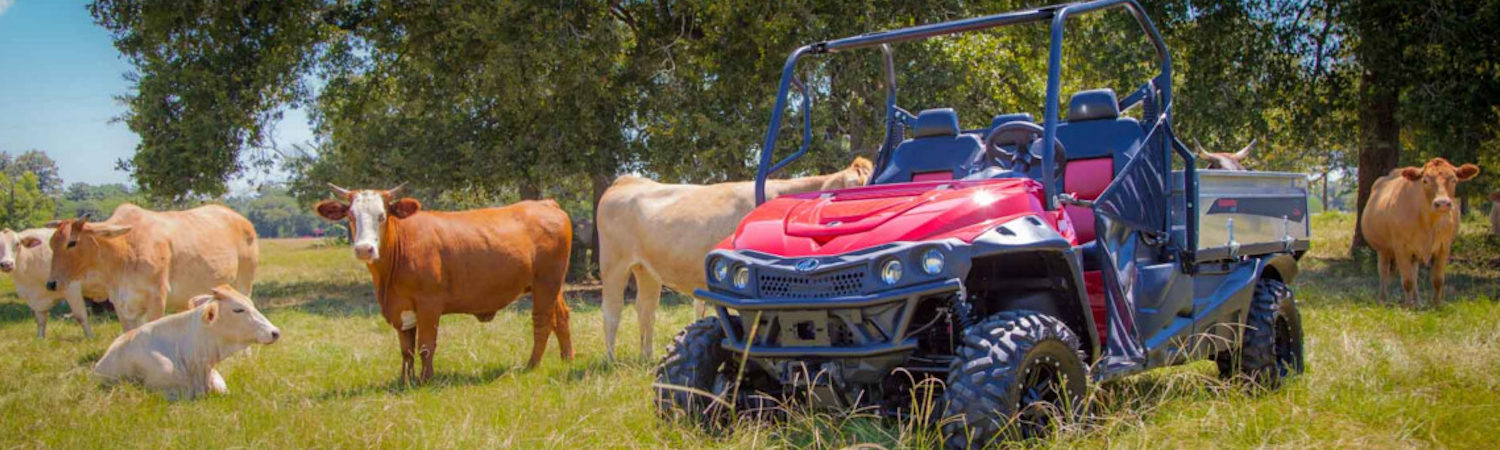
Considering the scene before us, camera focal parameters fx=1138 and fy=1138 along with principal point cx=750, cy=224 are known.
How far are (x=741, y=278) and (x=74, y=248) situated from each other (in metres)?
8.40

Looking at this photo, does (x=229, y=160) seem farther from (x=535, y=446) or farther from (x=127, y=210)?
(x=535, y=446)

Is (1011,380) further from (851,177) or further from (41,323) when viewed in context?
(41,323)

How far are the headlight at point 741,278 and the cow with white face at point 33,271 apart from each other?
1038 centimetres

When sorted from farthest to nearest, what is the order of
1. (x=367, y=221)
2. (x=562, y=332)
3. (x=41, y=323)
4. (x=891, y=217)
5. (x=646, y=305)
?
(x=41, y=323)
(x=646, y=305)
(x=562, y=332)
(x=367, y=221)
(x=891, y=217)

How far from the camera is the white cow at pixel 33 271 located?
42.9ft

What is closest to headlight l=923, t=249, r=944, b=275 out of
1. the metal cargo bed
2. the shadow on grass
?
the metal cargo bed

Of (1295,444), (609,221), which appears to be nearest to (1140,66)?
(609,221)

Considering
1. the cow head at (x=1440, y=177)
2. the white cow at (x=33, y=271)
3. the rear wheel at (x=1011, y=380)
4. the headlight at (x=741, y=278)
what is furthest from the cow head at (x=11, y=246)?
the cow head at (x=1440, y=177)

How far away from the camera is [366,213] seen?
8.14 meters

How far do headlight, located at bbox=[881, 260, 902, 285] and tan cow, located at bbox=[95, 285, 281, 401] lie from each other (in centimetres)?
550

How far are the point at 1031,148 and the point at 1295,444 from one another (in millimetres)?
2261

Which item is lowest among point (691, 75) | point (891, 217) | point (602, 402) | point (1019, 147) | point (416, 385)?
point (416, 385)

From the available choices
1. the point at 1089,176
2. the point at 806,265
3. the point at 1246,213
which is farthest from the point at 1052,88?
the point at 1246,213

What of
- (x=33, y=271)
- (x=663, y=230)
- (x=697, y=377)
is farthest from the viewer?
(x=33, y=271)
